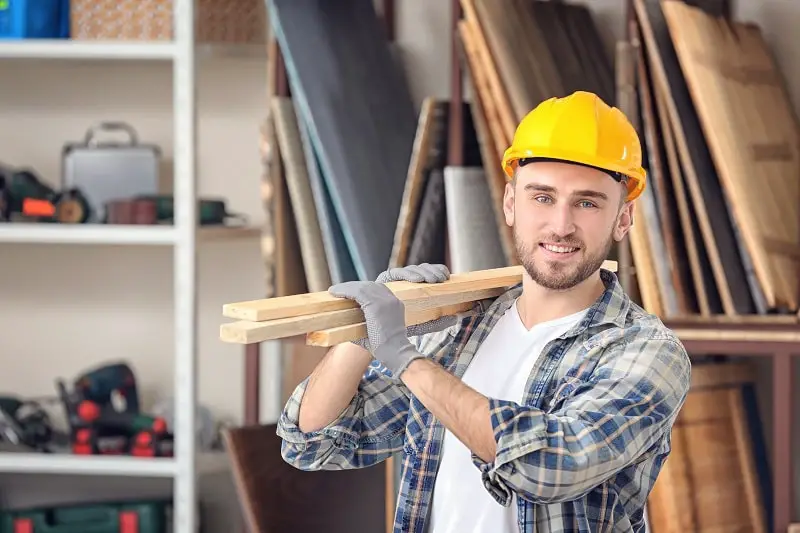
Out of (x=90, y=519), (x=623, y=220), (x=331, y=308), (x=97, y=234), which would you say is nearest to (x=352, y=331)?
(x=331, y=308)

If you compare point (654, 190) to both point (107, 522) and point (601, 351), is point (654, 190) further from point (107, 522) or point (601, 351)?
point (107, 522)

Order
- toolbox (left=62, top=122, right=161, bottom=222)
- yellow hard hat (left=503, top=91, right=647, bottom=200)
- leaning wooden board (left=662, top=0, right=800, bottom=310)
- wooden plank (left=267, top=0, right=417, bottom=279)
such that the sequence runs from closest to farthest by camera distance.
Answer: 1. yellow hard hat (left=503, top=91, right=647, bottom=200)
2. leaning wooden board (left=662, top=0, right=800, bottom=310)
3. wooden plank (left=267, top=0, right=417, bottom=279)
4. toolbox (left=62, top=122, right=161, bottom=222)

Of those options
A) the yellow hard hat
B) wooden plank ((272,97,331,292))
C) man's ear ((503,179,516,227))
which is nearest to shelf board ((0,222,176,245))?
wooden plank ((272,97,331,292))

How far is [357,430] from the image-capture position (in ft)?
5.87

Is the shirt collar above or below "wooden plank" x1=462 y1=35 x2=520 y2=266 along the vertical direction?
below

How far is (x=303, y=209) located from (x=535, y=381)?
3.64ft

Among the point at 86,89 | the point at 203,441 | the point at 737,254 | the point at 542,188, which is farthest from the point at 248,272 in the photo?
the point at 542,188

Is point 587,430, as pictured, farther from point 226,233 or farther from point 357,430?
point 226,233

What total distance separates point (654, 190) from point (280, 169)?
82 cm

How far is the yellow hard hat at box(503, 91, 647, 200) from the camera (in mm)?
1595

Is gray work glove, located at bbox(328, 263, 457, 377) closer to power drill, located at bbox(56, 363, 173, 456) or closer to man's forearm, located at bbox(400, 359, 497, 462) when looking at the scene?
man's forearm, located at bbox(400, 359, 497, 462)

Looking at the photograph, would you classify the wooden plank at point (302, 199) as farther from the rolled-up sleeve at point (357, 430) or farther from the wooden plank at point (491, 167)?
the rolled-up sleeve at point (357, 430)

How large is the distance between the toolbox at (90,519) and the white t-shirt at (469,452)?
4.68ft

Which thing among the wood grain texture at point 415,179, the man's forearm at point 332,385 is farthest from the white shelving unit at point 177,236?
the man's forearm at point 332,385
